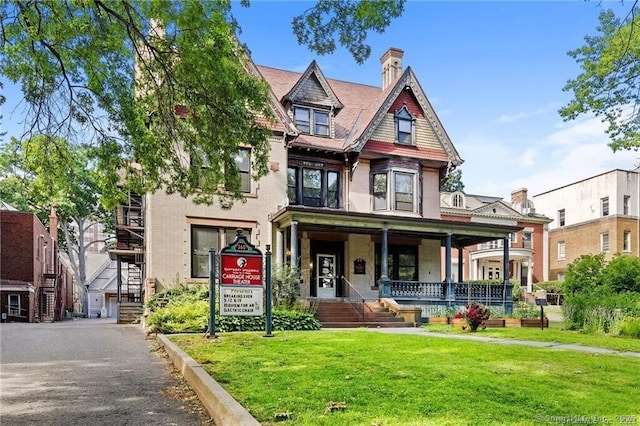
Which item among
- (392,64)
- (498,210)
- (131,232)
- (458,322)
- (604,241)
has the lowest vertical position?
(458,322)

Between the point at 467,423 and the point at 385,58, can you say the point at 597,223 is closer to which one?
the point at 385,58

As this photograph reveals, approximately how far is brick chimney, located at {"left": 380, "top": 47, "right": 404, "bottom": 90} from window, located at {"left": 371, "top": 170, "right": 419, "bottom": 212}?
6.12 m

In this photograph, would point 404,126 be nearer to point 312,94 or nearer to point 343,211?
point 312,94

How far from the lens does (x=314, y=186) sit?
75.0 feet

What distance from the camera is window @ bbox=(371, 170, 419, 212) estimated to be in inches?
918

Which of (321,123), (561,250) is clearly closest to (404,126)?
(321,123)

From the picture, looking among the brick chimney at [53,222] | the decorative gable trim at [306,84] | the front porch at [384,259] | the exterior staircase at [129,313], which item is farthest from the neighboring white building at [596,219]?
the brick chimney at [53,222]

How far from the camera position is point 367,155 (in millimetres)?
23188

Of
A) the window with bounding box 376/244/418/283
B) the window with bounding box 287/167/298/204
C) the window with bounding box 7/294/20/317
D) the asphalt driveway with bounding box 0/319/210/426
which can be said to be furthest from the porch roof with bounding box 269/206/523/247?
the window with bounding box 7/294/20/317

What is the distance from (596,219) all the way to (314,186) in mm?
31818

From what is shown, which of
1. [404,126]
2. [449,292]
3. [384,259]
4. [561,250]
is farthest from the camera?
[561,250]

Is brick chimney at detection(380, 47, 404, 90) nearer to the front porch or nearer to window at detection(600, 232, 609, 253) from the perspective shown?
the front porch

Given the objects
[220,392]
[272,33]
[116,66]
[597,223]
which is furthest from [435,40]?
[597,223]

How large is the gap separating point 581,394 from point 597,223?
43.2 metres
